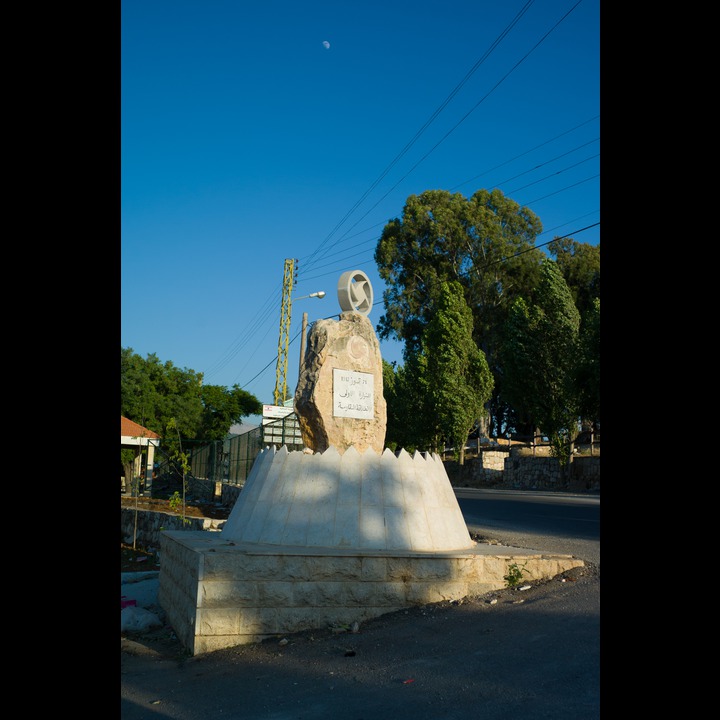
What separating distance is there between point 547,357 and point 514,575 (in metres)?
27.2

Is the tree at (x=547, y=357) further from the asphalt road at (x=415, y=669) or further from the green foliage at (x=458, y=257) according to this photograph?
the asphalt road at (x=415, y=669)

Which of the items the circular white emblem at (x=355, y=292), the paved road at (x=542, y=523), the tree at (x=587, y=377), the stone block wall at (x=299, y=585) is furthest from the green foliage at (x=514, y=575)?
the tree at (x=587, y=377)

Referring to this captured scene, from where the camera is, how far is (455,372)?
129 feet

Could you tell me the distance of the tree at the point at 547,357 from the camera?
32.6 meters

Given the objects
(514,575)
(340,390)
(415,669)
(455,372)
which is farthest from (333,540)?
(455,372)

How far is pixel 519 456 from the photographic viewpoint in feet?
114

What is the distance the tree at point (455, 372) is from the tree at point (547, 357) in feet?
10.9

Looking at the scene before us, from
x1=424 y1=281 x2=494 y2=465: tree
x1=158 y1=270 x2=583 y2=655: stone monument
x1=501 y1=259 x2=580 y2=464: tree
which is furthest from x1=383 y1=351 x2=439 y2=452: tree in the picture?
x1=158 y1=270 x2=583 y2=655: stone monument

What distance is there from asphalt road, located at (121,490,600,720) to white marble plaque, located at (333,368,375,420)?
2.91m

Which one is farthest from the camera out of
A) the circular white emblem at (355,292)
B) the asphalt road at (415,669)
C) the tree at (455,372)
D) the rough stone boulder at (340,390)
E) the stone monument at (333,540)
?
the tree at (455,372)

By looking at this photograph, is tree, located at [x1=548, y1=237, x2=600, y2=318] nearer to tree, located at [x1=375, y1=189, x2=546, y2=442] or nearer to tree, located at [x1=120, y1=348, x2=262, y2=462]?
tree, located at [x1=375, y1=189, x2=546, y2=442]
